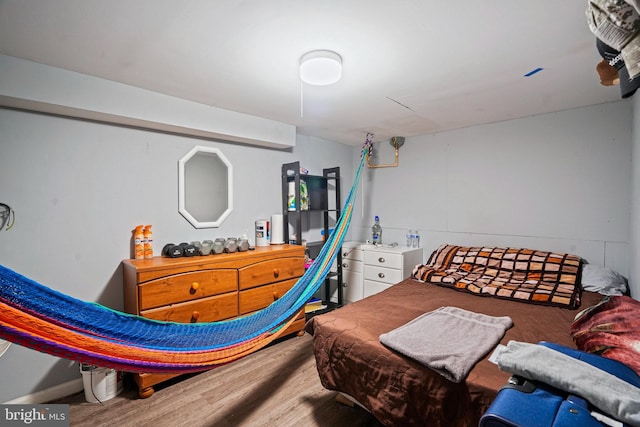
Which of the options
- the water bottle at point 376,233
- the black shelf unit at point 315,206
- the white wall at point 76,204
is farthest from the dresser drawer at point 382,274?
the white wall at point 76,204

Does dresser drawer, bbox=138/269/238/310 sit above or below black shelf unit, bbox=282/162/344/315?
below

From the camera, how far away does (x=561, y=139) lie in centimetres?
255

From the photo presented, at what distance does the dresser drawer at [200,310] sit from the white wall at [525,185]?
2.17 metres

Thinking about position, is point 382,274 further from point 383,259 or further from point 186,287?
point 186,287

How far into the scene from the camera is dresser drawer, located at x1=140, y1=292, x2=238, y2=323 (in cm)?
196

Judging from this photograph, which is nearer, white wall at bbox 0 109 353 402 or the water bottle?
white wall at bbox 0 109 353 402

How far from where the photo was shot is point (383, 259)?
10.3ft

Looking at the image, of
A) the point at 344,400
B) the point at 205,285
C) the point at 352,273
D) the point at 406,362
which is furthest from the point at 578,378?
the point at 352,273

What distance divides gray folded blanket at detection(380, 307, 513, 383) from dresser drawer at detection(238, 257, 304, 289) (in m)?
1.32

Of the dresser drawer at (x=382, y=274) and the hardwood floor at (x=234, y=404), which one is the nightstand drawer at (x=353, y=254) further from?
the hardwood floor at (x=234, y=404)

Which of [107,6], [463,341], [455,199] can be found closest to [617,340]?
[463,341]

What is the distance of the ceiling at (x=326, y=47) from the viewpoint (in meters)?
1.24

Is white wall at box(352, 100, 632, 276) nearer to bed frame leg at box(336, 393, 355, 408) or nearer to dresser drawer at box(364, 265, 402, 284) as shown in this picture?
dresser drawer at box(364, 265, 402, 284)

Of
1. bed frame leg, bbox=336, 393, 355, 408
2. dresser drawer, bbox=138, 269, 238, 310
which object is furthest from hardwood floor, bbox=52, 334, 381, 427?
dresser drawer, bbox=138, 269, 238, 310
